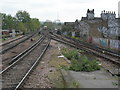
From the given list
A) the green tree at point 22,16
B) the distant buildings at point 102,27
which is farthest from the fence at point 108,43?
the green tree at point 22,16

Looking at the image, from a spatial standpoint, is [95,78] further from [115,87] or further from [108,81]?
[115,87]

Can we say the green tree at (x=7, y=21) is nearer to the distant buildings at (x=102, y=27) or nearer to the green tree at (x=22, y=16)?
the green tree at (x=22, y=16)

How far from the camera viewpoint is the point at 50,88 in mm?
8641

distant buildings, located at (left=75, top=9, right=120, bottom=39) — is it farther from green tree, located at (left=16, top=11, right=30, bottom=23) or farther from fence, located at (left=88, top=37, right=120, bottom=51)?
green tree, located at (left=16, top=11, right=30, bottom=23)

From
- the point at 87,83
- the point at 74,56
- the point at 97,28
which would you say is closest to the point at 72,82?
the point at 87,83

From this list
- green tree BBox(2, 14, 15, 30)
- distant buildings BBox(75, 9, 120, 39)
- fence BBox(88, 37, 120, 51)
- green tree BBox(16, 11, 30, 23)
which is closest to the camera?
fence BBox(88, 37, 120, 51)

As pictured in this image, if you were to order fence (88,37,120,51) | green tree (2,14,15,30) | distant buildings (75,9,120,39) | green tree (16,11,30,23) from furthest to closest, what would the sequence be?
green tree (16,11,30,23), green tree (2,14,15,30), distant buildings (75,9,120,39), fence (88,37,120,51)

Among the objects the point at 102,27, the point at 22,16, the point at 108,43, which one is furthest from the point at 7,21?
the point at 108,43

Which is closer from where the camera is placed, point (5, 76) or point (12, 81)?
point (12, 81)

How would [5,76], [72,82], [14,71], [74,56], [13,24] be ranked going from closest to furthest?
1. [72,82]
2. [5,76]
3. [14,71]
4. [74,56]
5. [13,24]

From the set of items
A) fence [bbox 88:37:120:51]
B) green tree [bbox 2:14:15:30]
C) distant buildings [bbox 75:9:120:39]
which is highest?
green tree [bbox 2:14:15:30]

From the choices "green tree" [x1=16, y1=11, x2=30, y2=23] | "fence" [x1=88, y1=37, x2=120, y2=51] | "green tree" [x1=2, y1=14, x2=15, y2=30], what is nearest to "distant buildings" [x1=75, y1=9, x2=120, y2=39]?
"fence" [x1=88, y1=37, x2=120, y2=51]

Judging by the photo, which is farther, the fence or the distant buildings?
the distant buildings

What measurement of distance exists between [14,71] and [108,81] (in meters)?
5.65
